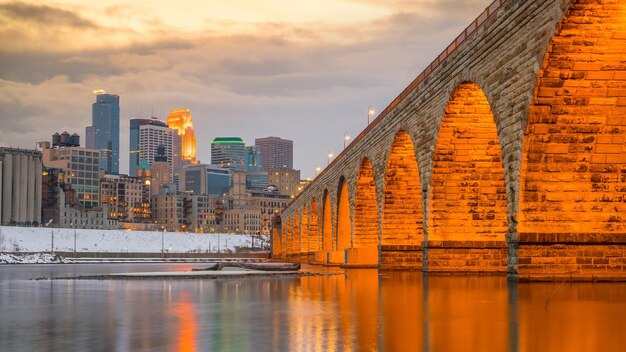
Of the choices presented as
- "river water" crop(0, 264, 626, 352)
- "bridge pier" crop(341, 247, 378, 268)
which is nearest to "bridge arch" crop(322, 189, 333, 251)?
"bridge pier" crop(341, 247, 378, 268)

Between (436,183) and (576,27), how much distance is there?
14.6m

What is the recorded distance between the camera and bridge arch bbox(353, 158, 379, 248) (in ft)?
181

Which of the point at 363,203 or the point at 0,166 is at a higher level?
the point at 0,166

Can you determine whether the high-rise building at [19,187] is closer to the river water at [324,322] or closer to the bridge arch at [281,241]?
the bridge arch at [281,241]

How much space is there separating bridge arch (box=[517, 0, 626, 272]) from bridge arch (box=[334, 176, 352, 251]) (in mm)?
38505

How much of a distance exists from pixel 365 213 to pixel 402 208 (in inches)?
408

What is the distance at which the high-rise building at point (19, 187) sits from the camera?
621ft

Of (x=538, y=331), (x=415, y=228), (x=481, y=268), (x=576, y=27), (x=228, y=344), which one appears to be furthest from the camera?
(x=415, y=228)

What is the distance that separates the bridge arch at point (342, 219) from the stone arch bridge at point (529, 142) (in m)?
26.1

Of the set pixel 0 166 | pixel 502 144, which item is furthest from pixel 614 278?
pixel 0 166

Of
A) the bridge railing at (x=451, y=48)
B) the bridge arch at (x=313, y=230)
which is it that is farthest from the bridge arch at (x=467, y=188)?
the bridge arch at (x=313, y=230)

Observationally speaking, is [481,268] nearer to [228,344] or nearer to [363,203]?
[363,203]

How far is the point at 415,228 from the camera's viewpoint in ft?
151

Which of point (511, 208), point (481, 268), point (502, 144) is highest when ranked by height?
point (502, 144)
